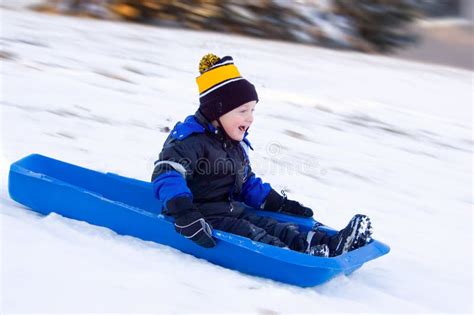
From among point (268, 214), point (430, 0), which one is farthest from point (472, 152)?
point (430, 0)

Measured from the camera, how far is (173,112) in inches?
232

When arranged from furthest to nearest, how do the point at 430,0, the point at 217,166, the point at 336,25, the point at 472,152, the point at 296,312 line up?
the point at 430,0 < the point at 336,25 < the point at 472,152 < the point at 217,166 < the point at 296,312

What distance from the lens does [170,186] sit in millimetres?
3148

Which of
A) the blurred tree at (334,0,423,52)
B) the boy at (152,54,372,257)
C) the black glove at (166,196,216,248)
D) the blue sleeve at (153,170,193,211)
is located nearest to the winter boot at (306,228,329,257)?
the boy at (152,54,372,257)

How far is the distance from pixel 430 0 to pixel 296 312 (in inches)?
381

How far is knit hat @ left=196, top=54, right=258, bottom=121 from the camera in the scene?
342 centimetres

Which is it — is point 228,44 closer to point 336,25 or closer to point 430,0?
point 336,25

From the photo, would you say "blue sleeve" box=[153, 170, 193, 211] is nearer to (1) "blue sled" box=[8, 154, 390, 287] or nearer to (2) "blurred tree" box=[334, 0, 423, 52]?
(1) "blue sled" box=[8, 154, 390, 287]

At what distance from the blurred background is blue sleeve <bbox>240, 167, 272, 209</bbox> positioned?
6.73 m

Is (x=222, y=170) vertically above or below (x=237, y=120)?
below

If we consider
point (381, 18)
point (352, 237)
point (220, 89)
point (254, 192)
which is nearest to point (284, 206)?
point (254, 192)

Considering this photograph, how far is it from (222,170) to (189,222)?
456 mm

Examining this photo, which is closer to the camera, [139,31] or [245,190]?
[245,190]

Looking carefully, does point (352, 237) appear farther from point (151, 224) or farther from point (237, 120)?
point (151, 224)
